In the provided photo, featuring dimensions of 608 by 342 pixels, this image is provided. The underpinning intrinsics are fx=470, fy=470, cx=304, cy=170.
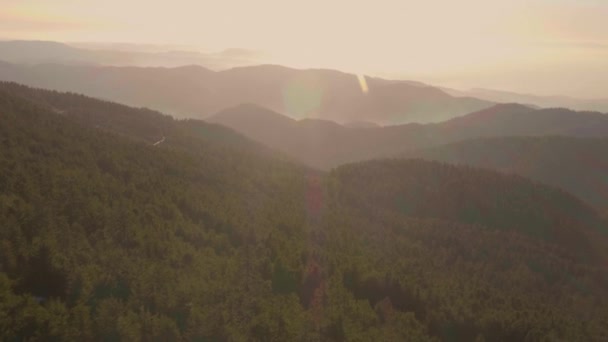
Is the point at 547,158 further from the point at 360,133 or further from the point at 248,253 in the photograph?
the point at 248,253

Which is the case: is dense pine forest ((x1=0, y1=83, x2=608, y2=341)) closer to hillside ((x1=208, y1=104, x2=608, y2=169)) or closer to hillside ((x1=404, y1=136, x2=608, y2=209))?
hillside ((x1=404, y1=136, x2=608, y2=209))

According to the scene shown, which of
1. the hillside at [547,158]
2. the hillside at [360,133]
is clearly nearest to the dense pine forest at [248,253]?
the hillside at [547,158]

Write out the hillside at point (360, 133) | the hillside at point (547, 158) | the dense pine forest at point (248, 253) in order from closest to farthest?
1. the dense pine forest at point (248, 253)
2. the hillside at point (547, 158)
3. the hillside at point (360, 133)

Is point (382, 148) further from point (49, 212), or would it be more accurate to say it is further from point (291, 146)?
point (49, 212)

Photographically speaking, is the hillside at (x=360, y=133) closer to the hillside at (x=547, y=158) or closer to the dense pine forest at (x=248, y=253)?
the hillside at (x=547, y=158)

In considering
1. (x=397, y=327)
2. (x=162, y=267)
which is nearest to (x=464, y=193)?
(x=397, y=327)

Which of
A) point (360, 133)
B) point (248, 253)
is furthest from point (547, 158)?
point (248, 253)
